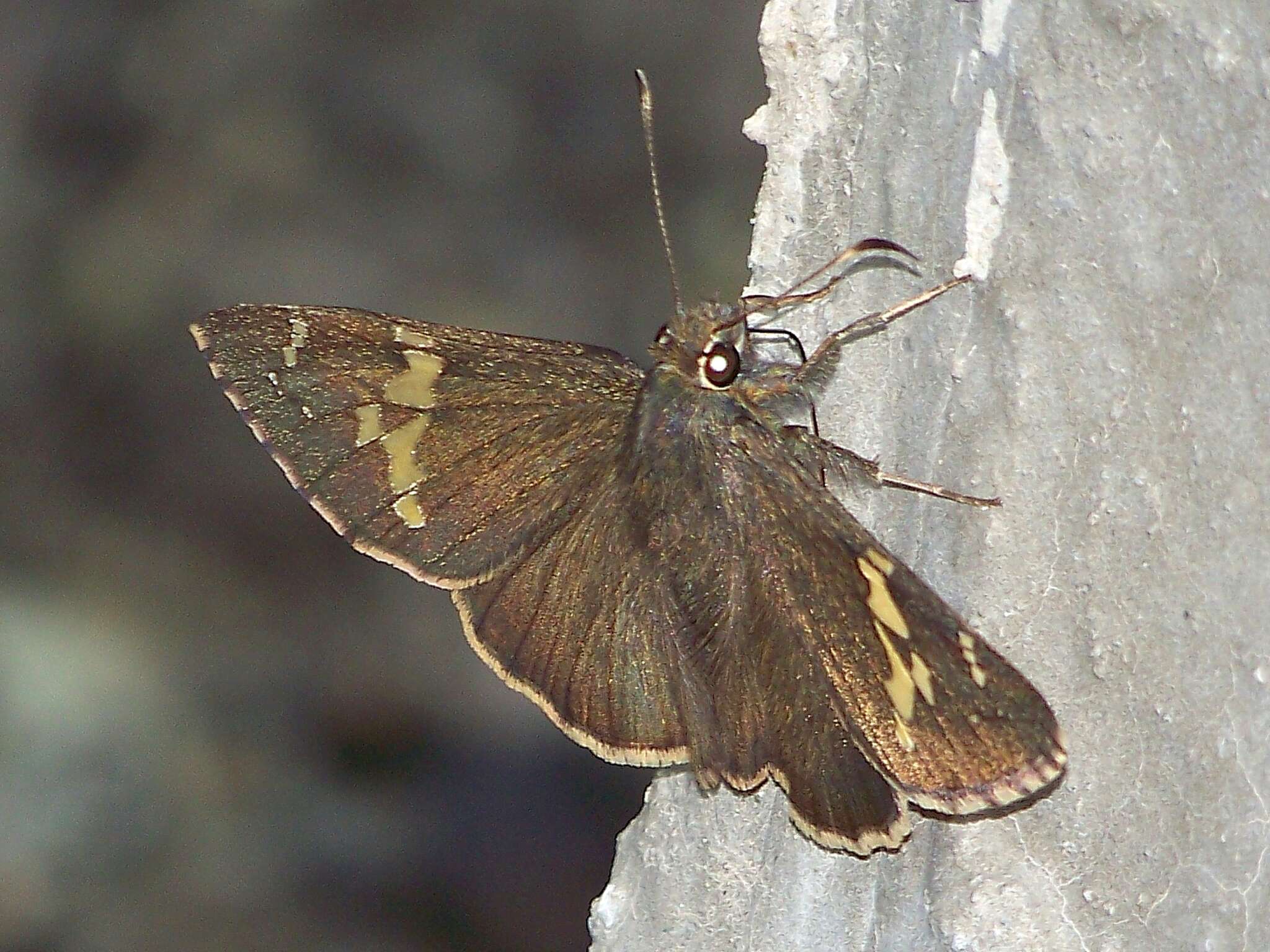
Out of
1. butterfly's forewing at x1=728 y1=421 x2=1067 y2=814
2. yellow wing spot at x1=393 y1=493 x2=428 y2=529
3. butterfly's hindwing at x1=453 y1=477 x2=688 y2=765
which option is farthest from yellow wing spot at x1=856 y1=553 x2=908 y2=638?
yellow wing spot at x1=393 y1=493 x2=428 y2=529

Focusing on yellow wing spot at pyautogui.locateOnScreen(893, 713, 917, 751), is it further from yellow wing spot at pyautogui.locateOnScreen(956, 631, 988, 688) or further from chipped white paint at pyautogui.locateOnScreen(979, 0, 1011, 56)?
chipped white paint at pyautogui.locateOnScreen(979, 0, 1011, 56)

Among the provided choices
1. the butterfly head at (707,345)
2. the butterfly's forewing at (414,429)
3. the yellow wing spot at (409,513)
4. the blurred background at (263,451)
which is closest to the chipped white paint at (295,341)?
the butterfly's forewing at (414,429)

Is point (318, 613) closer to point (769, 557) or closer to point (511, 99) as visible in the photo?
point (511, 99)

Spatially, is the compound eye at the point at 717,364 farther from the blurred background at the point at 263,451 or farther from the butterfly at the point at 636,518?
the blurred background at the point at 263,451

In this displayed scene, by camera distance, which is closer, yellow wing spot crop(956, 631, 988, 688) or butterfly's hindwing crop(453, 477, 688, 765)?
yellow wing spot crop(956, 631, 988, 688)

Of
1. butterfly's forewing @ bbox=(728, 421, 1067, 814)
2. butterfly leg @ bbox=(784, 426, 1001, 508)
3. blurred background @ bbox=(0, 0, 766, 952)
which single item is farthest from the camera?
blurred background @ bbox=(0, 0, 766, 952)

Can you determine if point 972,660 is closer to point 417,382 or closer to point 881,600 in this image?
point 881,600

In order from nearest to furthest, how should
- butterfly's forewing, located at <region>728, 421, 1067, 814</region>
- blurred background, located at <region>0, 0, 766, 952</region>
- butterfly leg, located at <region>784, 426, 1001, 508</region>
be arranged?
butterfly's forewing, located at <region>728, 421, 1067, 814</region>
butterfly leg, located at <region>784, 426, 1001, 508</region>
blurred background, located at <region>0, 0, 766, 952</region>
